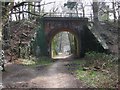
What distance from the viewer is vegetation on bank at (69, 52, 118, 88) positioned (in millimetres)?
10359

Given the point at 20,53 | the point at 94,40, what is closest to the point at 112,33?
the point at 94,40

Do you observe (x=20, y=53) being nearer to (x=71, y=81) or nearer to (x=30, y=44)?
(x=30, y=44)

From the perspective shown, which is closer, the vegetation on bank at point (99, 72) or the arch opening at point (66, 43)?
the vegetation on bank at point (99, 72)

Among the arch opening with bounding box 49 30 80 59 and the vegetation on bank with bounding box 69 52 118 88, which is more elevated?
the vegetation on bank with bounding box 69 52 118 88

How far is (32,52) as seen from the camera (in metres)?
24.8

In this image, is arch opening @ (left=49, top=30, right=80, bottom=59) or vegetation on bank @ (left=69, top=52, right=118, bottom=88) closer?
vegetation on bank @ (left=69, top=52, right=118, bottom=88)

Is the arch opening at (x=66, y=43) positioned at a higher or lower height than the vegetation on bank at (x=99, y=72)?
lower

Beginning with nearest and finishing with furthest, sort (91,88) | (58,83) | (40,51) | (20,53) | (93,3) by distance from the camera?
(91,88) → (58,83) → (20,53) → (40,51) → (93,3)

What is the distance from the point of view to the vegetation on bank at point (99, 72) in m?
10.4

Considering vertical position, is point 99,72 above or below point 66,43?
above

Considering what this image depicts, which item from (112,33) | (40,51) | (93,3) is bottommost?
(40,51)

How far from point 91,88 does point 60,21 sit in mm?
18540

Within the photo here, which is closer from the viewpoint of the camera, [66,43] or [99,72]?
[99,72]

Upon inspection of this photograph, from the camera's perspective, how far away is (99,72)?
44.3 feet
